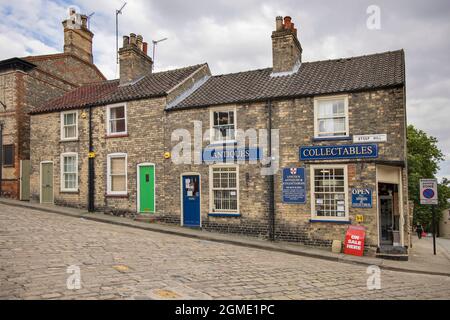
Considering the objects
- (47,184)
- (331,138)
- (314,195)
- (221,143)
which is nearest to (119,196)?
(47,184)

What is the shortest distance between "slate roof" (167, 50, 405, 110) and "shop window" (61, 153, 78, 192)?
631cm

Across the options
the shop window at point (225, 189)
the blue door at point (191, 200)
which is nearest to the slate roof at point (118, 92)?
the blue door at point (191, 200)

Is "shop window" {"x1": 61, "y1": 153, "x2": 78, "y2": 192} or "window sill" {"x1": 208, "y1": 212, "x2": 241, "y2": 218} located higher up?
"shop window" {"x1": 61, "y1": 153, "x2": 78, "y2": 192}

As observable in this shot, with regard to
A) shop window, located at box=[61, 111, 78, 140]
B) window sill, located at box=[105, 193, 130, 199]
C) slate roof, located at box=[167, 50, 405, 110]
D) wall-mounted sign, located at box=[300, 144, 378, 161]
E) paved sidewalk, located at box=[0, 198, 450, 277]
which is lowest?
paved sidewalk, located at box=[0, 198, 450, 277]

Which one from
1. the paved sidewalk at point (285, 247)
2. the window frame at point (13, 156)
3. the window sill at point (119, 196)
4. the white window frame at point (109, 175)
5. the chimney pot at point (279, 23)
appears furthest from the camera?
the window frame at point (13, 156)

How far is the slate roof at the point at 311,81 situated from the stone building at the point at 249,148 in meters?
0.06

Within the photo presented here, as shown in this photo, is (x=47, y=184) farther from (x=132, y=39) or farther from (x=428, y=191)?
(x=428, y=191)

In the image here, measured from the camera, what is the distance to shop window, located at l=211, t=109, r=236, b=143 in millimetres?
14523

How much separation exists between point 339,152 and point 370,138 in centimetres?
113

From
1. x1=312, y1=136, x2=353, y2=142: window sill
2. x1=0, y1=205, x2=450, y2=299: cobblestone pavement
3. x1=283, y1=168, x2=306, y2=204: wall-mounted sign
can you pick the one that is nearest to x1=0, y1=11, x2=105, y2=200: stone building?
x1=0, y1=205, x2=450, y2=299: cobblestone pavement

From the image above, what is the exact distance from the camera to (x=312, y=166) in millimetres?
13023

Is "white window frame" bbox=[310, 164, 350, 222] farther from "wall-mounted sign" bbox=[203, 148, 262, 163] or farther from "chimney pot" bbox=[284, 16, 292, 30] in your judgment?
"chimney pot" bbox=[284, 16, 292, 30]

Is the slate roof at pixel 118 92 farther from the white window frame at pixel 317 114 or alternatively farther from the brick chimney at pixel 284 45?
the white window frame at pixel 317 114

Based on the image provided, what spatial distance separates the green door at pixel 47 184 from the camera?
18.5m
